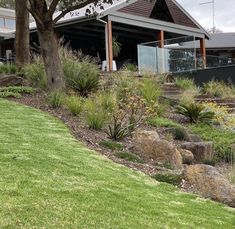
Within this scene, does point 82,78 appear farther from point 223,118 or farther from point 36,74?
point 223,118

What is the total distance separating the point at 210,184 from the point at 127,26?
21.7 metres

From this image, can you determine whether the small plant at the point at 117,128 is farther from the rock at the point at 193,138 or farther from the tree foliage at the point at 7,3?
the tree foliage at the point at 7,3

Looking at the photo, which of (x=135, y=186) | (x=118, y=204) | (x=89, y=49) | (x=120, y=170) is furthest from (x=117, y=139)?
(x=89, y=49)

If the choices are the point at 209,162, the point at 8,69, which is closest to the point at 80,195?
the point at 209,162

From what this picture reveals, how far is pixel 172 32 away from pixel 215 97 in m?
11.4

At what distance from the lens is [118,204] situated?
5.35 m

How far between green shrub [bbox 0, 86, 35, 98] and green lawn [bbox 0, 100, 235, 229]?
18.3 ft

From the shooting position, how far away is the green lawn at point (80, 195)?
4.65 meters

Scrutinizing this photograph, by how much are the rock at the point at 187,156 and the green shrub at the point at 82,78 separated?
15.4ft

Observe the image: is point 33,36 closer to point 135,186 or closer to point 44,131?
point 44,131

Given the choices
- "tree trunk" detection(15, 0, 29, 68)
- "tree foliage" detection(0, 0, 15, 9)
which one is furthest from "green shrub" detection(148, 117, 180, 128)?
"tree foliage" detection(0, 0, 15, 9)

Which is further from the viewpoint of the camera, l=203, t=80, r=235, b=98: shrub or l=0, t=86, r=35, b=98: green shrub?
l=203, t=80, r=235, b=98: shrub

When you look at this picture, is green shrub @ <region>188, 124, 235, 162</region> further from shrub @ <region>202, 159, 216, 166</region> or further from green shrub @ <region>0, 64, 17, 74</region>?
green shrub @ <region>0, 64, 17, 74</region>

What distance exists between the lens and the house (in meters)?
23.9
